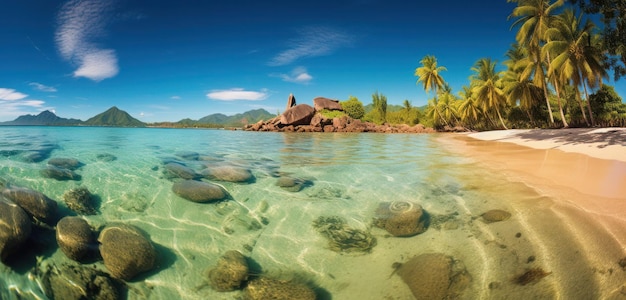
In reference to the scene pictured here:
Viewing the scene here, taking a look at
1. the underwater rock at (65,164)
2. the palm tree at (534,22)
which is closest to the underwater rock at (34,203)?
the underwater rock at (65,164)

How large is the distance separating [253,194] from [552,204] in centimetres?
452

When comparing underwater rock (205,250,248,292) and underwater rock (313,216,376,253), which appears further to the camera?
underwater rock (313,216,376,253)

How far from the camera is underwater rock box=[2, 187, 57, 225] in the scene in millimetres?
3422

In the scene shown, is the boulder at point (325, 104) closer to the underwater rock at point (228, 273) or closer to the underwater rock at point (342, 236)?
the underwater rock at point (342, 236)

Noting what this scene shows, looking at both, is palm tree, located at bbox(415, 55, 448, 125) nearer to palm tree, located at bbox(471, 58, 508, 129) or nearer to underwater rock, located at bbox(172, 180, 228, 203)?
palm tree, located at bbox(471, 58, 508, 129)

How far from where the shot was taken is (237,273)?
9.25ft

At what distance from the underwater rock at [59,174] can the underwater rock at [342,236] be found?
14.8 ft

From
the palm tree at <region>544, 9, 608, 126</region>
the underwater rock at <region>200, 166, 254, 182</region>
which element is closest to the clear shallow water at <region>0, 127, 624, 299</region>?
Result: the underwater rock at <region>200, 166, 254, 182</region>

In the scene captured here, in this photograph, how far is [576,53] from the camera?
774 inches

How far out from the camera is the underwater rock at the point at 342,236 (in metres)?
3.28

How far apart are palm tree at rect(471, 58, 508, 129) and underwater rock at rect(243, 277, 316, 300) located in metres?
36.7

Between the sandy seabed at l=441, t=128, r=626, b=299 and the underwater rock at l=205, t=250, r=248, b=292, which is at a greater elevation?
the sandy seabed at l=441, t=128, r=626, b=299

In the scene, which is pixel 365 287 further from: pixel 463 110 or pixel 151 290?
pixel 463 110

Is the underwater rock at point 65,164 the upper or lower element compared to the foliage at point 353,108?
lower
